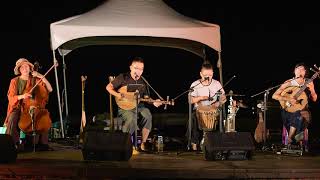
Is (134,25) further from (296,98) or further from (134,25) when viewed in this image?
(296,98)

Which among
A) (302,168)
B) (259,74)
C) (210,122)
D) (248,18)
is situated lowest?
(302,168)

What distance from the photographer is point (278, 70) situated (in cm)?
1736

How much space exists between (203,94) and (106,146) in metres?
2.29

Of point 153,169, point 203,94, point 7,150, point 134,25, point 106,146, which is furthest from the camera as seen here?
point 134,25

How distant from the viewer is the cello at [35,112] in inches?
399

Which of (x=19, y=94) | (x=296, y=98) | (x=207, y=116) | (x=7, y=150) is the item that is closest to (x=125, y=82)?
(x=207, y=116)

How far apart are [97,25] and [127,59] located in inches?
220

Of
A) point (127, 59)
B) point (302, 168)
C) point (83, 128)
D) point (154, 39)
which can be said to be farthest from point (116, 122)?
point (127, 59)

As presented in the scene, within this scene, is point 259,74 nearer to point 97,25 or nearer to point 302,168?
point 97,25

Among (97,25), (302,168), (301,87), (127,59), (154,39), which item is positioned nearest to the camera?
(302,168)

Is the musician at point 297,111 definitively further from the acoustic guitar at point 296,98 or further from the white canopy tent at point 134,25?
the white canopy tent at point 134,25

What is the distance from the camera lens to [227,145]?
908 cm

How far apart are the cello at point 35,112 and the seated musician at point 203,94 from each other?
Result: 2.40m

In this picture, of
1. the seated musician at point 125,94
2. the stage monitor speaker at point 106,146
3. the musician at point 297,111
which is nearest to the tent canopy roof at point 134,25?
the seated musician at point 125,94
